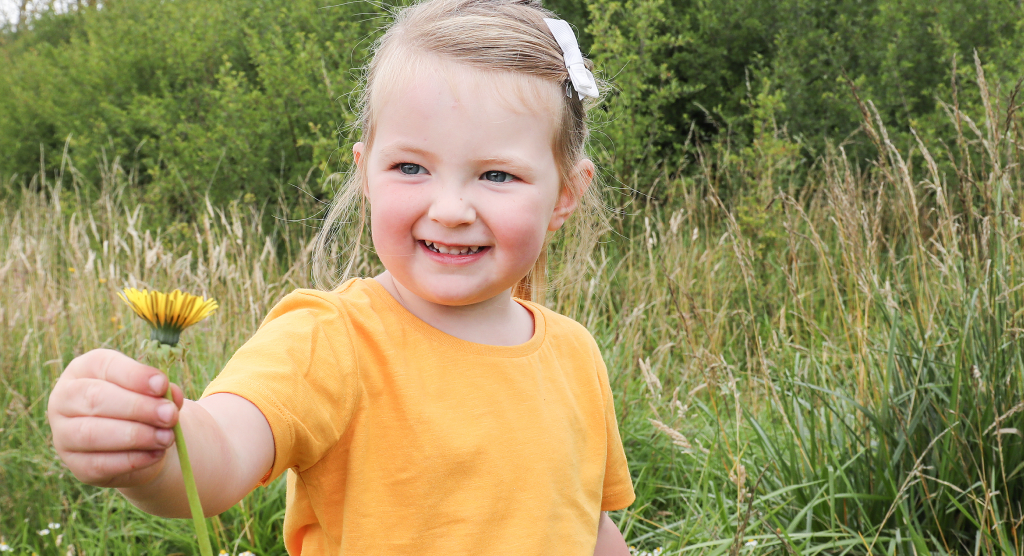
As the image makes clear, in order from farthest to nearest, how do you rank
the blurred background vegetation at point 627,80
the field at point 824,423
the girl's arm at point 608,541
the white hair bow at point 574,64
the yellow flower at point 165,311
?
1. the blurred background vegetation at point 627,80
2. the field at point 824,423
3. the girl's arm at point 608,541
4. the white hair bow at point 574,64
5. the yellow flower at point 165,311

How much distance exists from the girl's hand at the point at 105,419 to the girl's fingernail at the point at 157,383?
3 cm

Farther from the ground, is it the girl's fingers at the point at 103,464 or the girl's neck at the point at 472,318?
the girl's fingers at the point at 103,464

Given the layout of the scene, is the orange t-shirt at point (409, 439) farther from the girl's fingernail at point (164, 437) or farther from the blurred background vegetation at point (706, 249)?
the girl's fingernail at point (164, 437)

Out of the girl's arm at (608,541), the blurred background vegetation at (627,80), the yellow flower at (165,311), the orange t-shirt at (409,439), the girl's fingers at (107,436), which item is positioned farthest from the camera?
the blurred background vegetation at (627,80)

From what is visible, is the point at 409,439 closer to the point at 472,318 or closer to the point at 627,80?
the point at 472,318

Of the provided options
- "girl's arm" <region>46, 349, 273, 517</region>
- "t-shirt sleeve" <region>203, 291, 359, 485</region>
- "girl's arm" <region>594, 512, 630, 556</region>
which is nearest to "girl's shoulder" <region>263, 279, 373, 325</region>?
"t-shirt sleeve" <region>203, 291, 359, 485</region>

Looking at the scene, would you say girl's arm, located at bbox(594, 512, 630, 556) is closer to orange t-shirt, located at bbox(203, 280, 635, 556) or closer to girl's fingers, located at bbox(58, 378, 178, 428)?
orange t-shirt, located at bbox(203, 280, 635, 556)

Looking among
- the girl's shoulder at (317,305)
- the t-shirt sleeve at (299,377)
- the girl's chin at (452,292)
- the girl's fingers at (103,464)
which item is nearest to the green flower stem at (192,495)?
the girl's fingers at (103,464)

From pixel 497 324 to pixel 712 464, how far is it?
1.41 metres

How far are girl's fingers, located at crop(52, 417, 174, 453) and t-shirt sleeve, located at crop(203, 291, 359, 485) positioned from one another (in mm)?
278

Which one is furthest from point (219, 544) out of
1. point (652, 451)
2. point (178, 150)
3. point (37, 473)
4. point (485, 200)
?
point (178, 150)

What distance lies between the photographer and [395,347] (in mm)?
1073

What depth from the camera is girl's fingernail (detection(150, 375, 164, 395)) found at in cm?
47

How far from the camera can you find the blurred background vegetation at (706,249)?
197 centimetres
